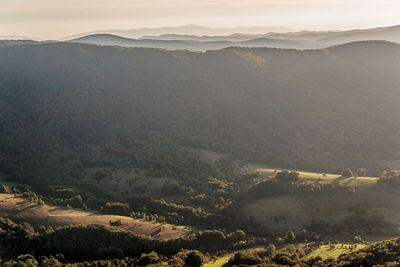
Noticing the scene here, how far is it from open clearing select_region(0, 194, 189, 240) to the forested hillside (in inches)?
700

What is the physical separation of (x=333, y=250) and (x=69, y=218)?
1582 inches

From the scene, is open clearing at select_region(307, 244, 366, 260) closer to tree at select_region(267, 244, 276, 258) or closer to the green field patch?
tree at select_region(267, 244, 276, 258)

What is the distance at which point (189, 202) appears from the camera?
73.6 m

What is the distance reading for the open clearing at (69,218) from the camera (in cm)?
5641

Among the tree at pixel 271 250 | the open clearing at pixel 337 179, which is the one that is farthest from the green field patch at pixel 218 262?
the open clearing at pixel 337 179

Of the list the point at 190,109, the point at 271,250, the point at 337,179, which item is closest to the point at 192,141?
the point at 190,109

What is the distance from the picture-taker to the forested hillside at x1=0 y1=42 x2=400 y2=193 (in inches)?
3875

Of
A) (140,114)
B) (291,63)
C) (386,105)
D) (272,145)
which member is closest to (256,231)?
(272,145)

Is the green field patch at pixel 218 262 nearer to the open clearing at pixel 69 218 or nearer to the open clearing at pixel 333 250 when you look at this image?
the open clearing at pixel 69 218

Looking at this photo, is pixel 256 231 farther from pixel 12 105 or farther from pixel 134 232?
pixel 12 105

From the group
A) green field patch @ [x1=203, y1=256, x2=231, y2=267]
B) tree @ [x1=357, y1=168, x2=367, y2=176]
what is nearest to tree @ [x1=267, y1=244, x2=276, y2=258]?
green field patch @ [x1=203, y1=256, x2=231, y2=267]

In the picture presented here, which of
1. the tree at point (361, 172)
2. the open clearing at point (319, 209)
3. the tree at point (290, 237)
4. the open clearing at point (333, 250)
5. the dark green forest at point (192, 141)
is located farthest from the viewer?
the tree at point (361, 172)

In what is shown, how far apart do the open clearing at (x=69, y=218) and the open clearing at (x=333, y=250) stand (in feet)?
64.6

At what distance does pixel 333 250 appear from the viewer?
164 feet
